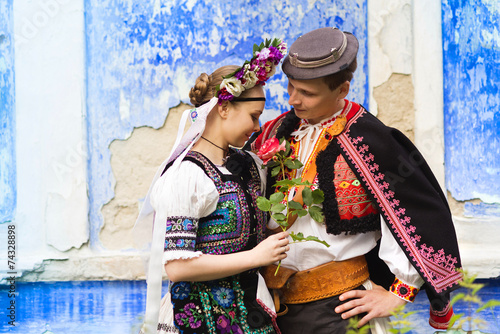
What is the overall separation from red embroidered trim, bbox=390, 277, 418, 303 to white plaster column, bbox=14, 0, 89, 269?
211cm

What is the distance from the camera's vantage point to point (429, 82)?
10.9 feet

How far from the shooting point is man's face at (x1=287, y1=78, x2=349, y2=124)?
88.0 inches

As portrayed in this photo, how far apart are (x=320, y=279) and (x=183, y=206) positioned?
2.35ft

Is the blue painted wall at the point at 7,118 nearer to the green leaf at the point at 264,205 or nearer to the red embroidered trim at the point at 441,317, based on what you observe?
the green leaf at the point at 264,205

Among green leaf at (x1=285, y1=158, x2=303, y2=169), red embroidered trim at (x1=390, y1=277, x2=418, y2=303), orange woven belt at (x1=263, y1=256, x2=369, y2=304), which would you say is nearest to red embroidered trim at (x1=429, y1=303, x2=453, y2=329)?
red embroidered trim at (x1=390, y1=277, x2=418, y2=303)

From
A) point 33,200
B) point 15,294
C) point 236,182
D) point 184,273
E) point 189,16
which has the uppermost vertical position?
point 189,16

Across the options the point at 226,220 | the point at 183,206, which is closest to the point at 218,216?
the point at 226,220

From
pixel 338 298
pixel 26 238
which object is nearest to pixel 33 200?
pixel 26 238

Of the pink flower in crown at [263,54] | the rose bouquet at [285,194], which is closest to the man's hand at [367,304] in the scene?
the rose bouquet at [285,194]

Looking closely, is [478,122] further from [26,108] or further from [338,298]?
[26,108]

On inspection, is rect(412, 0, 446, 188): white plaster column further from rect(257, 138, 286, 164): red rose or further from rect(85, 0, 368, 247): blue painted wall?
rect(257, 138, 286, 164): red rose

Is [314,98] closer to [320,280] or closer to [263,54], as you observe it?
[263,54]

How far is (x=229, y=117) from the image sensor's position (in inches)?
87.0

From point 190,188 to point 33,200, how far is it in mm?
1932
